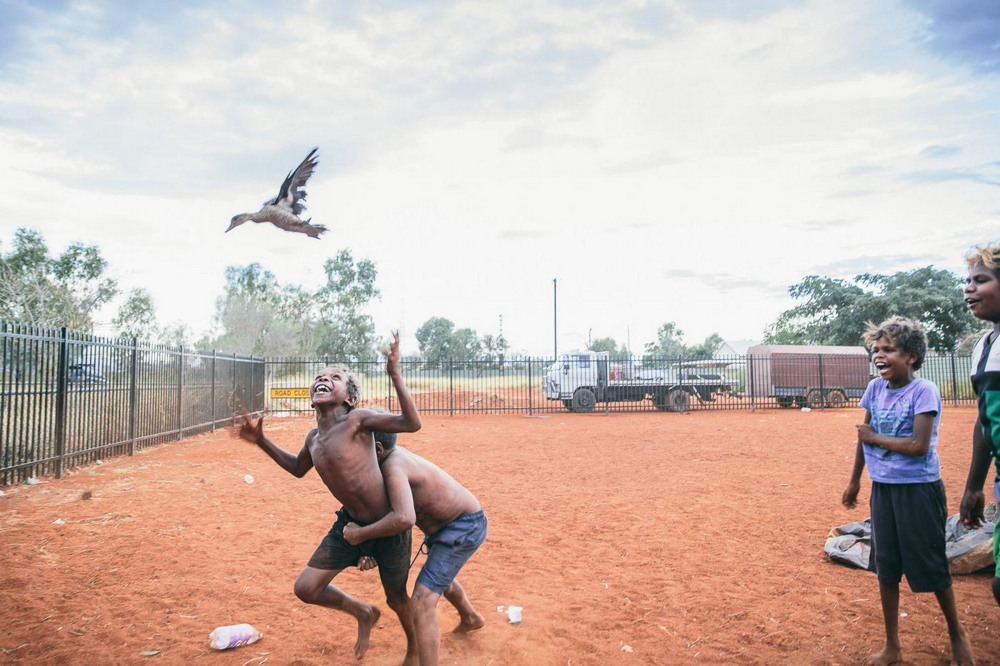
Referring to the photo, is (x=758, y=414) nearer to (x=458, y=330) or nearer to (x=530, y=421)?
(x=530, y=421)

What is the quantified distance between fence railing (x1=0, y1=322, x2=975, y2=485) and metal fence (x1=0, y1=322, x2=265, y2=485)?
0.7 inches

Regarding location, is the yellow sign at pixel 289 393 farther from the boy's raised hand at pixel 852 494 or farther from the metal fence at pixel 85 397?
the boy's raised hand at pixel 852 494

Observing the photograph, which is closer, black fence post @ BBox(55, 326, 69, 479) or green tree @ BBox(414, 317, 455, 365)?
black fence post @ BBox(55, 326, 69, 479)

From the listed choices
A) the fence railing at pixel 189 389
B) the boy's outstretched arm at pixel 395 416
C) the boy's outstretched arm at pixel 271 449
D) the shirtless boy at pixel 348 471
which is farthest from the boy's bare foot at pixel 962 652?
the fence railing at pixel 189 389

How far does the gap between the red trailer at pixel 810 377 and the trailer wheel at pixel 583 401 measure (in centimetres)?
591

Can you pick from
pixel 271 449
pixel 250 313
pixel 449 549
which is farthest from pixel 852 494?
pixel 250 313

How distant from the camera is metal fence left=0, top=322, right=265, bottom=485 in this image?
26.8 feet

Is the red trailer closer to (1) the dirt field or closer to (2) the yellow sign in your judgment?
(1) the dirt field

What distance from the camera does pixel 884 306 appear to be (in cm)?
3300

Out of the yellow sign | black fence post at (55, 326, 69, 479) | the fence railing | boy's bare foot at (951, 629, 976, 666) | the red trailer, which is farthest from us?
the red trailer

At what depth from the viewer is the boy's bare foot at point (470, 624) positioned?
12.4ft

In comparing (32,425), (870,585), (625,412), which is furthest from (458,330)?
(870,585)

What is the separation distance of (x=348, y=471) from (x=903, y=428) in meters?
2.80

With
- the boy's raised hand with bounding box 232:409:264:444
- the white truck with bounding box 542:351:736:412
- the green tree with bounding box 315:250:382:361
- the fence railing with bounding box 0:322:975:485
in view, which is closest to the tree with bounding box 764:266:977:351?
the fence railing with bounding box 0:322:975:485
